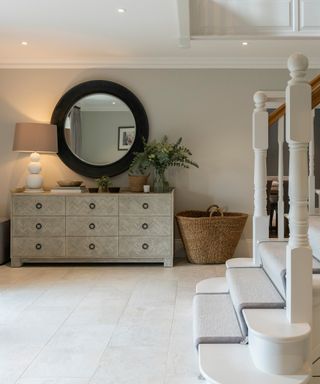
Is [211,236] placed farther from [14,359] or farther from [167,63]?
[14,359]

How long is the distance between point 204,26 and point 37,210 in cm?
251

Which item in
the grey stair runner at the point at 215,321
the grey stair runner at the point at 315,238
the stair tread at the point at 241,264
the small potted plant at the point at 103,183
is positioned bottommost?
the grey stair runner at the point at 215,321

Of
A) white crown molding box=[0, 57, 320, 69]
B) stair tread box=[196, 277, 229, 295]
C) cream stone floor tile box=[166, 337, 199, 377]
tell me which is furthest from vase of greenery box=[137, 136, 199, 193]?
cream stone floor tile box=[166, 337, 199, 377]

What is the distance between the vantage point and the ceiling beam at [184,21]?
10.4 ft

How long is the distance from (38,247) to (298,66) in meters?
3.54

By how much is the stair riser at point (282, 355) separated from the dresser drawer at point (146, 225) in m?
2.72

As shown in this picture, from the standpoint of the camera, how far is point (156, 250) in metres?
4.61

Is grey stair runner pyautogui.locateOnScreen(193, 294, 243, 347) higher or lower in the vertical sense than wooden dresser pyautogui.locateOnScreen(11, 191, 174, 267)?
lower

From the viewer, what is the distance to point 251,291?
7.80ft

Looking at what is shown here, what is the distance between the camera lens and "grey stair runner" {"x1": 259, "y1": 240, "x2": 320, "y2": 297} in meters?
2.25

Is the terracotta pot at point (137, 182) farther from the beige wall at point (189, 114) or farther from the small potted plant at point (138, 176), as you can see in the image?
the beige wall at point (189, 114)

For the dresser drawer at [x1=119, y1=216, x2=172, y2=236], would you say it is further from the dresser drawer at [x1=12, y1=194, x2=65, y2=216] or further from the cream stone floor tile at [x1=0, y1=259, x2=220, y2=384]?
the dresser drawer at [x1=12, y1=194, x2=65, y2=216]

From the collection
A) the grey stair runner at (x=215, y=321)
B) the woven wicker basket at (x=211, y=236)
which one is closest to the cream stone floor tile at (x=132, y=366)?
the grey stair runner at (x=215, y=321)

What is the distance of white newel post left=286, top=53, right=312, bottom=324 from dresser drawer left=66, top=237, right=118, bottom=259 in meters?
2.91
